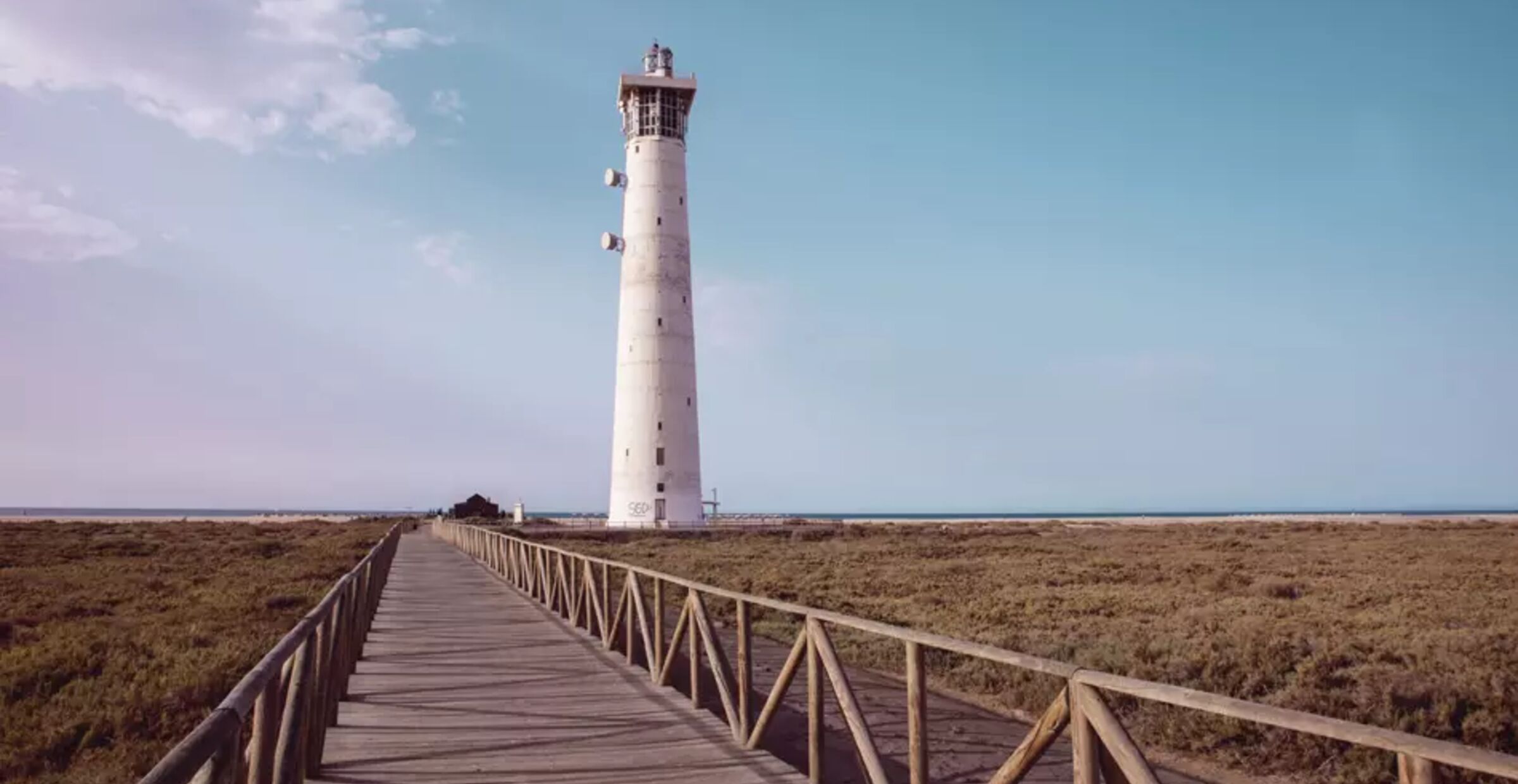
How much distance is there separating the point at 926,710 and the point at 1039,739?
4.03 feet

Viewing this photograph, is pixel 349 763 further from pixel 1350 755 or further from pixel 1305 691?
pixel 1305 691

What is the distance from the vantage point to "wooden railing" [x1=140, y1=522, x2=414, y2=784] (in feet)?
10.5

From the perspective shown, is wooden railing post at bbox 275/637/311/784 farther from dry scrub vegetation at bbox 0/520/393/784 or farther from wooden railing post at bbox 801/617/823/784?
dry scrub vegetation at bbox 0/520/393/784

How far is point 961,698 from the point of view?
11.0m

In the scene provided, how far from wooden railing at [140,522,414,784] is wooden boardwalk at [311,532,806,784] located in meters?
0.38

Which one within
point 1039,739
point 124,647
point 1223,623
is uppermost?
point 1039,739

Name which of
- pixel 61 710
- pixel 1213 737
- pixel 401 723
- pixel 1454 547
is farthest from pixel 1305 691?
pixel 1454 547

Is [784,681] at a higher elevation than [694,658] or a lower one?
higher

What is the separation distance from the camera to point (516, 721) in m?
8.27

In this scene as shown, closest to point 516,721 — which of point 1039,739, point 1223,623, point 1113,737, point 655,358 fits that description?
point 1039,739

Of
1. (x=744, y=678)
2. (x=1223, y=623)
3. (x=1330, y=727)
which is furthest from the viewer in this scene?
(x=1223, y=623)

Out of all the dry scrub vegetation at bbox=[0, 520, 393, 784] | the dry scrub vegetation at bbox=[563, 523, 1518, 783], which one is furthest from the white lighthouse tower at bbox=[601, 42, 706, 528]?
the dry scrub vegetation at bbox=[0, 520, 393, 784]

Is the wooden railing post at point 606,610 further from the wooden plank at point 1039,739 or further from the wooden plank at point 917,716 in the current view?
the wooden plank at point 1039,739

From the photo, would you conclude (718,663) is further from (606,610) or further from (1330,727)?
(1330,727)
